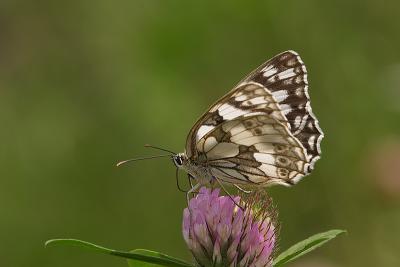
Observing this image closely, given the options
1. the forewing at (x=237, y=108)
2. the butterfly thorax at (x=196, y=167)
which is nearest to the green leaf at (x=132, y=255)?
the butterfly thorax at (x=196, y=167)

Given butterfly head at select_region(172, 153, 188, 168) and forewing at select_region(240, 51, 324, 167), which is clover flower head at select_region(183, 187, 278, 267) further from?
forewing at select_region(240, 51, 324, 167)

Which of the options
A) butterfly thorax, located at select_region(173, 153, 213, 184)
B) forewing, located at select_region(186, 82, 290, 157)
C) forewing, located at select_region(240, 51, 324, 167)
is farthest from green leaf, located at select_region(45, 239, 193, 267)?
forewing, located at select_region(240, 51, 324, 167)

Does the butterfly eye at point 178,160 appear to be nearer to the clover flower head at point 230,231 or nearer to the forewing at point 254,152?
the forewing at point 254,152

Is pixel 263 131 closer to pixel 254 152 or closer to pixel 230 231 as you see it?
pixel 254 152

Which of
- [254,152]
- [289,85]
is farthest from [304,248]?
[289,85]

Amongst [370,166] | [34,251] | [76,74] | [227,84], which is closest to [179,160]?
[370,166]

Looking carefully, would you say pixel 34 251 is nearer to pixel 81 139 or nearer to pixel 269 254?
pixel 81 139
